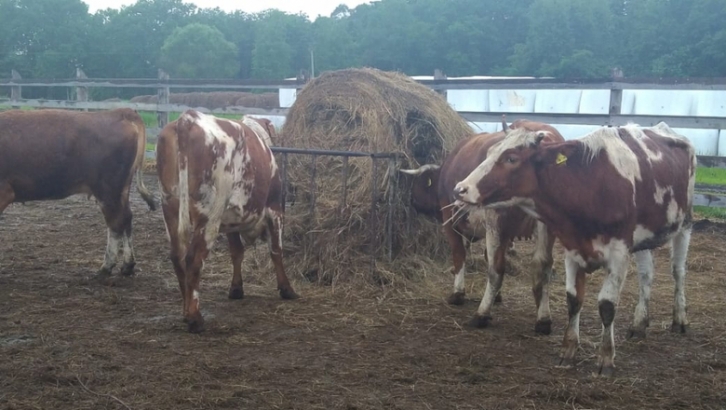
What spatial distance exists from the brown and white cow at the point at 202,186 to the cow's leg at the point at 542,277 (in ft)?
7.82

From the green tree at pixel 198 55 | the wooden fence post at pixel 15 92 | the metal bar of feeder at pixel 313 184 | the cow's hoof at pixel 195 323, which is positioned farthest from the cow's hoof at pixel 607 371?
the green tree at pixel 198 55

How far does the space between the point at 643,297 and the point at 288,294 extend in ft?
10.1

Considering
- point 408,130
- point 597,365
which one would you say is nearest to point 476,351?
point 597,365

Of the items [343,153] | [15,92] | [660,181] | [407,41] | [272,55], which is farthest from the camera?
[272,55]

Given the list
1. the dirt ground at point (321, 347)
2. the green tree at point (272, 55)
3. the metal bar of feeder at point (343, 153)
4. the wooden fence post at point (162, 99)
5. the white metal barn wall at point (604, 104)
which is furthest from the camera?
the green tree at point (272, 55)

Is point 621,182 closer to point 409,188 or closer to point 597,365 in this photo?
point 597,365

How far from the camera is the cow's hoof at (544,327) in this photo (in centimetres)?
564

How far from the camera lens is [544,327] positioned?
5.64 m

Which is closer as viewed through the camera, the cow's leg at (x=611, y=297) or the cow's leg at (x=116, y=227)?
the cow's leg at (x=611, y=297)

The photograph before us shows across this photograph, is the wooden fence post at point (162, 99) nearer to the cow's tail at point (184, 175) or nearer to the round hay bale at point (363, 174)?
the round hay bale at point (363, 174)

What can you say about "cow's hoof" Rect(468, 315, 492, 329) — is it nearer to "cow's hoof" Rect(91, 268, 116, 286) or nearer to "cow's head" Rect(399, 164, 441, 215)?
"cow's head" Rect(399, 164, 441, 215)

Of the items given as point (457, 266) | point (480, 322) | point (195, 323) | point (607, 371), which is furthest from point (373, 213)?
point (607, 371)

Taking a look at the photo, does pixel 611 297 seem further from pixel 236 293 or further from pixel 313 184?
pixel 313 184

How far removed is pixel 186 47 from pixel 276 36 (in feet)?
22.4
